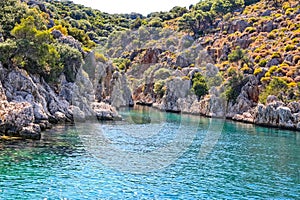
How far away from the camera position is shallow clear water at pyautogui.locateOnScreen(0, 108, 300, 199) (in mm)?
30703

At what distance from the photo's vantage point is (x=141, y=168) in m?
39.0

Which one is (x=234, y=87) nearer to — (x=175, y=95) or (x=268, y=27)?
(x=175, y=95)

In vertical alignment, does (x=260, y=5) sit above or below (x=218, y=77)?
above

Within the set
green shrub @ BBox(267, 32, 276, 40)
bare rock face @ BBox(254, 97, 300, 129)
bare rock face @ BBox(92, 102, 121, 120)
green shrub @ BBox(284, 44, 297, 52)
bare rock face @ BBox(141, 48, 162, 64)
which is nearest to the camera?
bare rock face @ BBox(92, 102, 121, 120)

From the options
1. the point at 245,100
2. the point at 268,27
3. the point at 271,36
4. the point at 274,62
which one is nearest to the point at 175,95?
the point at 245,100

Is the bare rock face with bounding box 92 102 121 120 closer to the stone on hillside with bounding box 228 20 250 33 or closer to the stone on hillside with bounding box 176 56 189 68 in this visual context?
the stone on hillside with bounding box 176 56 189 68

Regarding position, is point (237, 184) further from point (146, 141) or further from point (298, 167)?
point (146, 141)

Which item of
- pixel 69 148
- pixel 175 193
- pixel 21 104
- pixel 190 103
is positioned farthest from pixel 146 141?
pixel 190 103

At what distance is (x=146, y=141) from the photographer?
57.8m

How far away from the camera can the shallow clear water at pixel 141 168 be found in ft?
101

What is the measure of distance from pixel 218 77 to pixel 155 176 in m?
101

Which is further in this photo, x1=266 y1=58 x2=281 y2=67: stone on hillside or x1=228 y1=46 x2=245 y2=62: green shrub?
x1=228 y1=46 x2=245 y2=62: green shrub

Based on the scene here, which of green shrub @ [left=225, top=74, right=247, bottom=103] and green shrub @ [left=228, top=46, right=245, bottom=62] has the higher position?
green shrub @ [left=228, top=46, right=245, bottom=62]

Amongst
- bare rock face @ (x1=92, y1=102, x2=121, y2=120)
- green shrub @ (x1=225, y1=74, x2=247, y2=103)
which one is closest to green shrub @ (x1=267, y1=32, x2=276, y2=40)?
green shrub @ (x1=225, y1=74, x2=247, y2=103)
